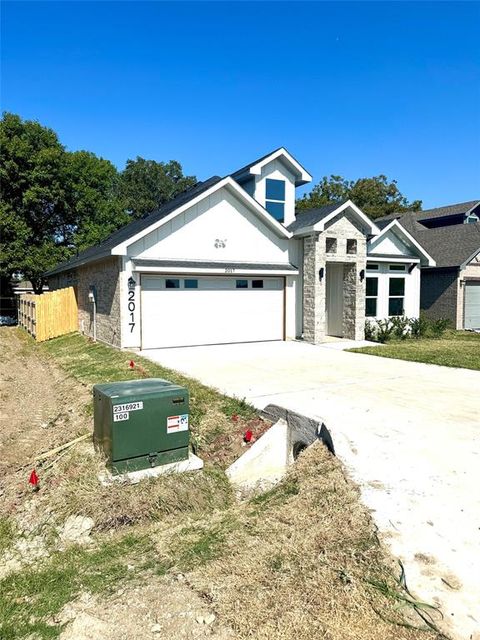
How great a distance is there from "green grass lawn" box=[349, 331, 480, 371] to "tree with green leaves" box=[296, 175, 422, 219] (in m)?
31.5

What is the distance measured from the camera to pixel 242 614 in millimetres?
2777

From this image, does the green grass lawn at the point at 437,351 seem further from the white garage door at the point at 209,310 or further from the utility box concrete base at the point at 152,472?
the utility box concrete base at the point at 152,472

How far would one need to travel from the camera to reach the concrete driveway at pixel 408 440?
304 centimetres

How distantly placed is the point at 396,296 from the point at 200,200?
373 inches

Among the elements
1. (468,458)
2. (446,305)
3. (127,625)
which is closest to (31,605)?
(127,625)

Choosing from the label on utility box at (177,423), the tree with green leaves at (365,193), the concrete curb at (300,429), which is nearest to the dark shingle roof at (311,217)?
the concrete curb at (300,429)

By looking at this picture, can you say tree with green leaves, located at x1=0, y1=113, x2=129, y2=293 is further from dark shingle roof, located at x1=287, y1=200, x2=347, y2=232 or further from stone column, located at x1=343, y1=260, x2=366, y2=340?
stone column, located at x1=343, y1=260, x2=366, y2=340

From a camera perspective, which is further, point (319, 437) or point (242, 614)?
point (319, 437)

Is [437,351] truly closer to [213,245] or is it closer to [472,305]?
[213,245]

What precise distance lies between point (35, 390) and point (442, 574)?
9.64 metres

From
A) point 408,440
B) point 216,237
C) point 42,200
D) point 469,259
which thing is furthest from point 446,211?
point 408,440

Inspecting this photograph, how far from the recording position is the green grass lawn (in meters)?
11.4

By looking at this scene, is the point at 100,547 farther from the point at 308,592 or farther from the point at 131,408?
the point at 308,592

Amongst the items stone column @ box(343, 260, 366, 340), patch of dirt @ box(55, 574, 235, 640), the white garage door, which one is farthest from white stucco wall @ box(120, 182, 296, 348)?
patch of dirt @ box(55, 574, 235, 640)
